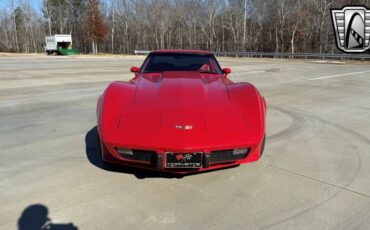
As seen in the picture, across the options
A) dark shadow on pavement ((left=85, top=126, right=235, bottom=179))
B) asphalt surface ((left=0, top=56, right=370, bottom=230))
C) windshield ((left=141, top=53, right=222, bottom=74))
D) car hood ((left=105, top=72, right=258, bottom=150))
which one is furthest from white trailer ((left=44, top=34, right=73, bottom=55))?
car hood ((left=105, top=72, right=258, bottom=150))

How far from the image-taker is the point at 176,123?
3.30 meters

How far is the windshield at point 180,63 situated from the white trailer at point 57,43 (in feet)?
163

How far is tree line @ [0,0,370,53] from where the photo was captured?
42719 millimetres

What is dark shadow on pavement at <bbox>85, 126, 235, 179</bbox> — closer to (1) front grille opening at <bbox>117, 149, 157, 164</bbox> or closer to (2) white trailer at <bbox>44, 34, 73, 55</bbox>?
(1) front grille opening at <bbox>117, 149, 157, 164</bbox>

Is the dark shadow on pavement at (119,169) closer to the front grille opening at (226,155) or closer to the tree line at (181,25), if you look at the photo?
the front grille opening at (226,155)

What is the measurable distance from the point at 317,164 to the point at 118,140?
2.51 metres

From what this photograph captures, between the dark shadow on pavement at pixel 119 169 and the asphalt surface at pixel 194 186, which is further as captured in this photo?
the dark shadow on pavement at pixel 119 169

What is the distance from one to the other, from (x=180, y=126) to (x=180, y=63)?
2342mm

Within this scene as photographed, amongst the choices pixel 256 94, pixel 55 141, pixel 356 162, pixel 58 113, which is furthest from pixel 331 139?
pixel 58 113

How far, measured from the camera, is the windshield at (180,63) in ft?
17.3

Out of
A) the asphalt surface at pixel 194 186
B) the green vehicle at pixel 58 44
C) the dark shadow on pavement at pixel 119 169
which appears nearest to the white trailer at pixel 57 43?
the green vehicle at pixel 58 44

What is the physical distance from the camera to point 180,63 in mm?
5398

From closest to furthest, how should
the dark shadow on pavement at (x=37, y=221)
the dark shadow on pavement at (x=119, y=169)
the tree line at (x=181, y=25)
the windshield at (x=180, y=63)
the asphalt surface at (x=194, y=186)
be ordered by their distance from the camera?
1. the dark shadow on pavement at (x=37, y=221)
2. the asphalt surface at (x=194, y=186)
3. the dark shadow on pavement at (x=119, y=169)
4. the windshield at (x=180, y=63)
5. the tree line at (x=181, y=25)

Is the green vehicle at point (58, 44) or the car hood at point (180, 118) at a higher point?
the green vehicle at point (58, 44)
